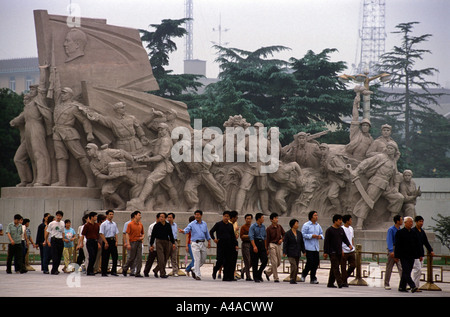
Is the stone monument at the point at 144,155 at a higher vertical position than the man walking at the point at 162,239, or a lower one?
higher

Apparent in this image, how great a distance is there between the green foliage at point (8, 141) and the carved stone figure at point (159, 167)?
1088cm

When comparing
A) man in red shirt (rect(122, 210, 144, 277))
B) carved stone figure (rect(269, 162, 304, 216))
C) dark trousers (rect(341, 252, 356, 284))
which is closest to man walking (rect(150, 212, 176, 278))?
man in red shirt (rect(122, 210, 144, 277))

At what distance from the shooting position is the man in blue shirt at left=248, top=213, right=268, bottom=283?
16297 millimetres

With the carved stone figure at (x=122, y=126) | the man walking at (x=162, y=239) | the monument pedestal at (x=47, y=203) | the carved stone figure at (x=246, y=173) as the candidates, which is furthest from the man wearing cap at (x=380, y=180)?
the man walking at (x=162, y=239)

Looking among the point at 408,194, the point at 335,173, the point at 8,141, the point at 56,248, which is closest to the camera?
the point at 56,248

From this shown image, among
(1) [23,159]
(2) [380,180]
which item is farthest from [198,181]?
(2) [380,180]

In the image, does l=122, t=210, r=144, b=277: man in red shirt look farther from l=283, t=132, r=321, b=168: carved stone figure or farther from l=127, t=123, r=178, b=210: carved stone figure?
l=283, t=132, r=321, b=168: carved stone figure

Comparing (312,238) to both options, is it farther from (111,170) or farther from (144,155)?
(144,155)

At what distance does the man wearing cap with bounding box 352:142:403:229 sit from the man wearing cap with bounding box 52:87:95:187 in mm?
7751

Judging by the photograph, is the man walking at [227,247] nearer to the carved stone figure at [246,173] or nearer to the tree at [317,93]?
the carved stone figure at [246,173]

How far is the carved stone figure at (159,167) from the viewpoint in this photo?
24312mm

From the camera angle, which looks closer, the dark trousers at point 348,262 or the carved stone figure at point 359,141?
the dark trousers at point 348,262

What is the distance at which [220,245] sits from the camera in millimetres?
16344
